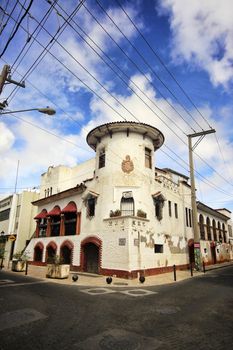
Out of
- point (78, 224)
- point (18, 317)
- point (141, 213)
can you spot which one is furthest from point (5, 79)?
point (78, 224)

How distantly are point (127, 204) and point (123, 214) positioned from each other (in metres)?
0.91

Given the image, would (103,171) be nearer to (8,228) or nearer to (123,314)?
(123,314)

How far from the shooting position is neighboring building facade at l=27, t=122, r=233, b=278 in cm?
1928

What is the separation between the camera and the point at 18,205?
3838 cm

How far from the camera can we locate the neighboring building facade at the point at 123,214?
19.3 meters

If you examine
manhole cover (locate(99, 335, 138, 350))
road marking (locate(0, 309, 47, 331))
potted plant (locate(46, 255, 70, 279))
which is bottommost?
manhole cover (locate(99, 335, 138, 350))

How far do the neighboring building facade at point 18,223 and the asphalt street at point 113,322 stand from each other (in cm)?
2760

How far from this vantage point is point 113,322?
707 cm

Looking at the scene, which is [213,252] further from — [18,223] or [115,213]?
[18,223]

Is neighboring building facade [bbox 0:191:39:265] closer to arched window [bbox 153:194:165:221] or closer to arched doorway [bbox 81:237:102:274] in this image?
arched doorway [bbox 81:237:102:274]

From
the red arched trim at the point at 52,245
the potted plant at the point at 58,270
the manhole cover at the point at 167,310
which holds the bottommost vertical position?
the manhole cover at the point at 167,310

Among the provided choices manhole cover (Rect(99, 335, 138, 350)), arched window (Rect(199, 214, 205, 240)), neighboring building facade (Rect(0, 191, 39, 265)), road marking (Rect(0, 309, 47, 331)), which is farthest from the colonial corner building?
manhole cover (Rect(99, 335, 138, 350))

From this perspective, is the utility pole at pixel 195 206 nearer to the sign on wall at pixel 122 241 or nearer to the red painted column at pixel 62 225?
the sign on wall at pixel 122 241

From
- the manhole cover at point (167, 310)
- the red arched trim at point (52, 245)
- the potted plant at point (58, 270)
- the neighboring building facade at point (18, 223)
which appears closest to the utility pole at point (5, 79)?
the manhole cover at point (167, 310)
